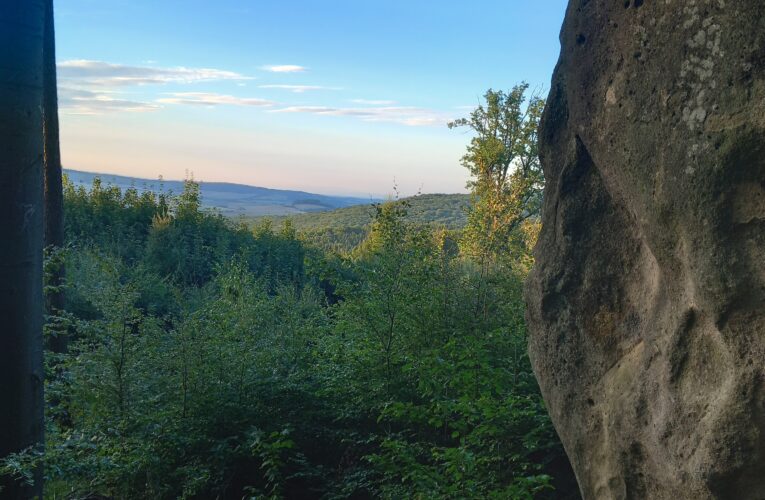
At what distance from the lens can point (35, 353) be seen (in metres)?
4.78

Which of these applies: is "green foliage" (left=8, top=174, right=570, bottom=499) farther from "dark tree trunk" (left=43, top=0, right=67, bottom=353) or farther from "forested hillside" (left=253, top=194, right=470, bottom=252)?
"dark tree trunk" (left=43, top=0, right=67, bottom=353)

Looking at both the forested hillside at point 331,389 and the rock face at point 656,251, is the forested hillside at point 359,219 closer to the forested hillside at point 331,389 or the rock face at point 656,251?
the forested hillside at point 331,389

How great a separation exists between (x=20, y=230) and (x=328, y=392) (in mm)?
3961

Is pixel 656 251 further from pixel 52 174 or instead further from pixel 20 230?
pixel 52 174

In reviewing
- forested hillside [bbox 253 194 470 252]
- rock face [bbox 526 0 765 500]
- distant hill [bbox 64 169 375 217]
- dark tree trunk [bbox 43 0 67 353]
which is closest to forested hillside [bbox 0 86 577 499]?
forested hillside [bbox 253 194 470 252]

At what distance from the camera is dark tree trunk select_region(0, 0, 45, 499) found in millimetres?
4477

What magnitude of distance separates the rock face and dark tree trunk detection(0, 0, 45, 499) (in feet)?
11.4

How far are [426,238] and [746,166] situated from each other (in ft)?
18.5

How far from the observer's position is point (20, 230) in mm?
4555

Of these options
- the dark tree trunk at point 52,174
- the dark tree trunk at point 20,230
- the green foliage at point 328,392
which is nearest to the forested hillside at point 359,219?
the green foliage at point 328,392

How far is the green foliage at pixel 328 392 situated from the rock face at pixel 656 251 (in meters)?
1.36

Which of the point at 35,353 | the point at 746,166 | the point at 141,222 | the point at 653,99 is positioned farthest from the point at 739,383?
the point at 141,222

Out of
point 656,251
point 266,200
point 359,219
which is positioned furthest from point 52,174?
point 266,200

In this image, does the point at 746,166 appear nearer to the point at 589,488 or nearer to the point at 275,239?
the point at 589,488
